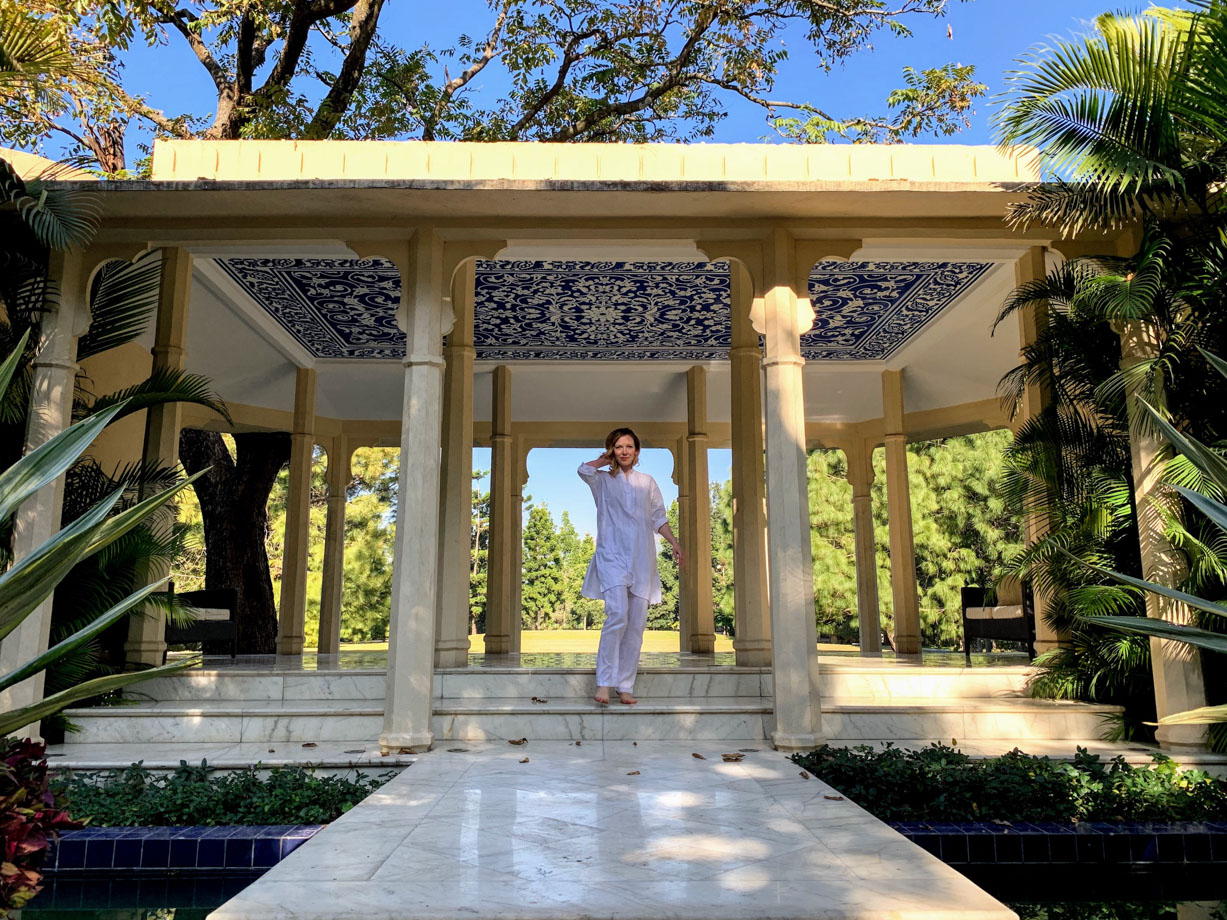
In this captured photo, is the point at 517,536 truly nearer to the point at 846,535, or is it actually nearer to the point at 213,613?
the point at 213,613

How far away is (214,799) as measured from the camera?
14.7 ft

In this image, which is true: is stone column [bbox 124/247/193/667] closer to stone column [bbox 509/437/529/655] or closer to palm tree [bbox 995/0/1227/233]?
stone column [bbox 509/437/529/655]

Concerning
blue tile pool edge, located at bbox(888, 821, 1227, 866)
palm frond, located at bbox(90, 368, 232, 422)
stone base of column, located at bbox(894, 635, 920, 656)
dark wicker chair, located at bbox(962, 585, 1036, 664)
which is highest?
palm frond, located at bbox(90, 368, 232, 422)

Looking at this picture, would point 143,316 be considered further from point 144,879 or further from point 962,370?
point 962,370

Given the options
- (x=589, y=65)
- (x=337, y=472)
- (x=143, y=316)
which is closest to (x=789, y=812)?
(x=143, y=316)

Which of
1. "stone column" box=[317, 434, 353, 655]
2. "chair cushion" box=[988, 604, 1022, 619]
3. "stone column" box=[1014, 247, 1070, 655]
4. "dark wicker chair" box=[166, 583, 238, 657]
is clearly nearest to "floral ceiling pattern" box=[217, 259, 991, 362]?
"stone column" box=[1014, 247, 1070, 655]

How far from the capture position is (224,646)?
43.7 ft

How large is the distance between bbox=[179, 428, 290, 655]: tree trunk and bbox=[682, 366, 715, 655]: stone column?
6.23 meters

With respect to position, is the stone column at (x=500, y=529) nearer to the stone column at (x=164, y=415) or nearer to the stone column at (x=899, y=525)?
the stone column at (x=164, y=415)

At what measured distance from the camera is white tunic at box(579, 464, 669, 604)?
6.58m

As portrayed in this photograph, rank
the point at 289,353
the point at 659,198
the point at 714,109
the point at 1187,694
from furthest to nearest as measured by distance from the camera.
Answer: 1. the point at 714,109
2. the point at 289,353
3. the point at 659,198
4. the point at 1187,694

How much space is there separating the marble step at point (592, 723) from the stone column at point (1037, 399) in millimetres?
802

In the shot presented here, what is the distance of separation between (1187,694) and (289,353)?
9425 mm

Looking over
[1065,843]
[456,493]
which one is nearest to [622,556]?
[456,493]
